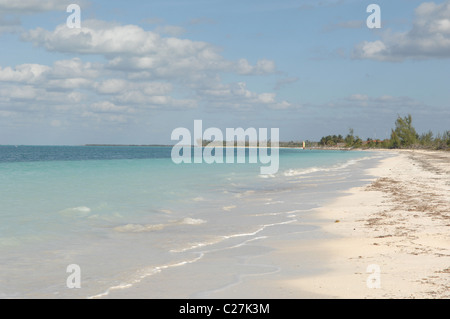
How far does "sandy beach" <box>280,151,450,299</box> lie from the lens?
6.68 metres

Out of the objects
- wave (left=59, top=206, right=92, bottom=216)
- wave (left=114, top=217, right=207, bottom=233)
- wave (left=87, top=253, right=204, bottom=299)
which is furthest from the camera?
wave (left=59, top=206, right=92, bottom=216)

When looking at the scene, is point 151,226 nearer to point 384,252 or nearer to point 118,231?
point 118,231

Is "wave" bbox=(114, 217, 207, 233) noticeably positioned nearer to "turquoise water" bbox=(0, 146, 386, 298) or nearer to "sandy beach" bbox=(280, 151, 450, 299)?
"turquoise water" bbox=(0, 146, 386, 298)

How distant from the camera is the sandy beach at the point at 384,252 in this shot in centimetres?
668

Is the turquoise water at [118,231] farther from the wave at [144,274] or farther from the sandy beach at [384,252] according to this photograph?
the sandy beach at [384,252]

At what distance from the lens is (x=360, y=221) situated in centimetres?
1335

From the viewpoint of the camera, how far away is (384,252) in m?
9.03

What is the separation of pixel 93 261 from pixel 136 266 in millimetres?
1092

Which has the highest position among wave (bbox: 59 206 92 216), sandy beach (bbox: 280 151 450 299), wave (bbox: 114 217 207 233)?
sandy beach (bbox: 280 151 450 299)

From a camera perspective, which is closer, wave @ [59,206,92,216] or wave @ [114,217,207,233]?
wave @ [114,217,207,233]

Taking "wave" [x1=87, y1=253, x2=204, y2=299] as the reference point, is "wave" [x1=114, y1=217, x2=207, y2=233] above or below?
below

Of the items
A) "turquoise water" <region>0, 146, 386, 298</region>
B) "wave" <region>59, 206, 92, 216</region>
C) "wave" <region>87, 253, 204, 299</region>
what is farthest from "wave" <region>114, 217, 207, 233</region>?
"wave" <region>87, 253, 204, 299</region>

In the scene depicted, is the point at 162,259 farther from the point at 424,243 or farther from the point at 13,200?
the point at 13,200

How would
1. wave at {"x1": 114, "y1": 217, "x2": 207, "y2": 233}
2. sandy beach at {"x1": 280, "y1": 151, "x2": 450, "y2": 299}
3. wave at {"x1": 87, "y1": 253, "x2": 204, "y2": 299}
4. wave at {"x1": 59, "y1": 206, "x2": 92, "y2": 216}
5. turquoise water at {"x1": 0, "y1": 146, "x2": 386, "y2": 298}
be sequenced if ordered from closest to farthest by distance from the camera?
sandy beach at {"x1": 280, "y1": 151, "x2": 450, "y2": 299}, wave at {"x1": 87, "y1": 253, "x2": 204, "y2": 299}, turquoise water at {"x1": 0, "y1": 146, "x2": 386, "y2": 298}, wave at {"x1": 114, "y1": 217, "x2": 207, "y2": 233}, wave at {"x1": 59, "y1": 206, "x2": 92, "y2": 216}
